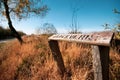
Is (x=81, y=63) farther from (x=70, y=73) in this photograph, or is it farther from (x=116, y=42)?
(x=116, y=42)

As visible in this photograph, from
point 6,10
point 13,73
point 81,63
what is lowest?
point 13,73

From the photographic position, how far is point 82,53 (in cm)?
486

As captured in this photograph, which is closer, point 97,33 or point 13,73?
point 97,33

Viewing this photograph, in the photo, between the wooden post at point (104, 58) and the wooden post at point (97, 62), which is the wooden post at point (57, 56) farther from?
the wooden post at point (104, 58)

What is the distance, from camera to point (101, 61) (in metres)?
2.40

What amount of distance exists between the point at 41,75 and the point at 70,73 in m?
0.73

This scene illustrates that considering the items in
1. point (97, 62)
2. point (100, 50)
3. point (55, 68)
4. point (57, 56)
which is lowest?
point (55, 68)

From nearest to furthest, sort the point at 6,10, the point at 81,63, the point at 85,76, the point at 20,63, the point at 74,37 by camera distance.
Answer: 1. the point at 74,37
2. the point at 85,76
3. the point at 81,63
4. the point at 20,63
5. the point at 6,10

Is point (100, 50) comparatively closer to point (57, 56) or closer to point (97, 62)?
point (97, 62)

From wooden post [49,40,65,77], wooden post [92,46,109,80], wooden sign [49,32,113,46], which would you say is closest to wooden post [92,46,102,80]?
wooden post [92,46,109,80]

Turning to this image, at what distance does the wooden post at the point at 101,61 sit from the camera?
237cm

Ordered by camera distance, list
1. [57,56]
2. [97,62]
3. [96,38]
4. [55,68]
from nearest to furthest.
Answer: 1. [96,38]
2. [97,62]
3. [57,56]
4. [55,68]

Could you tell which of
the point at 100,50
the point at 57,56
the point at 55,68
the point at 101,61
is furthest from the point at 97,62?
the point at 55,68

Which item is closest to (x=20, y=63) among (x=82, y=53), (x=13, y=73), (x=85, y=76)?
(x=13, y=73)
